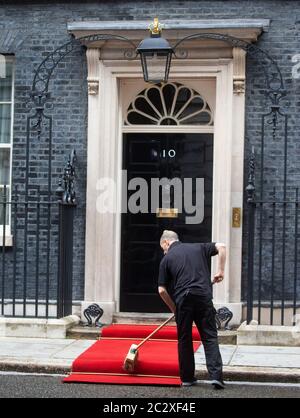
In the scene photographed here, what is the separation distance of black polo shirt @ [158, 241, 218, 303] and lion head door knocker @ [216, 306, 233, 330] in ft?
8.49

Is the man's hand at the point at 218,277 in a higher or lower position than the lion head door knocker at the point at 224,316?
higher

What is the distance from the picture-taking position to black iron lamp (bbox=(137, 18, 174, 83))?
10367 mm

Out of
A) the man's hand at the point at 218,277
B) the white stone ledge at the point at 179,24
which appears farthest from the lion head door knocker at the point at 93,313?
the white stone ledge at the point at 179,24

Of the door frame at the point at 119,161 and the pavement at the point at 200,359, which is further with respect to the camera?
Result: the door frame at the point at 119,161

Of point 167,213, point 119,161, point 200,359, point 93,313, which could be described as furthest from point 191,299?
point 119,161

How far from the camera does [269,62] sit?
449 inches

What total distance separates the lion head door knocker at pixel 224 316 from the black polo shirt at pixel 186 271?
2.59 metres

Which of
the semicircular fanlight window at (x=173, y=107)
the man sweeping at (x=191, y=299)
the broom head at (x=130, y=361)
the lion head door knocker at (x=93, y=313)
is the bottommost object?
the broom head at (x=130, y=361)

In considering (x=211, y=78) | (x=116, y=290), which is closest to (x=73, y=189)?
(x=116, y=290)

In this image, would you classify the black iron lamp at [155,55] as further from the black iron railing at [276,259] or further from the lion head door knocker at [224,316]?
the lion head door knocker at [224,316]

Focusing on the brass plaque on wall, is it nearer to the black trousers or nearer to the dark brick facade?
the dark brick facade

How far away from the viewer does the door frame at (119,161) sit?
37.1 ft

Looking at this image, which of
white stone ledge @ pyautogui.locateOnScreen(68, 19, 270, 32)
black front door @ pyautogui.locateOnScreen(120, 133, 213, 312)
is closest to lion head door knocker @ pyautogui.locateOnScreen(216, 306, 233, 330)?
black front door @ pyautogui.locateOnScreen(120, 133, 213, 312)

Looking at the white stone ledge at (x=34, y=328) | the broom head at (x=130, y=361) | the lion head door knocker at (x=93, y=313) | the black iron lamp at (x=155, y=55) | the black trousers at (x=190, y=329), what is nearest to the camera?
the black trousers at (x=190, y=329)
